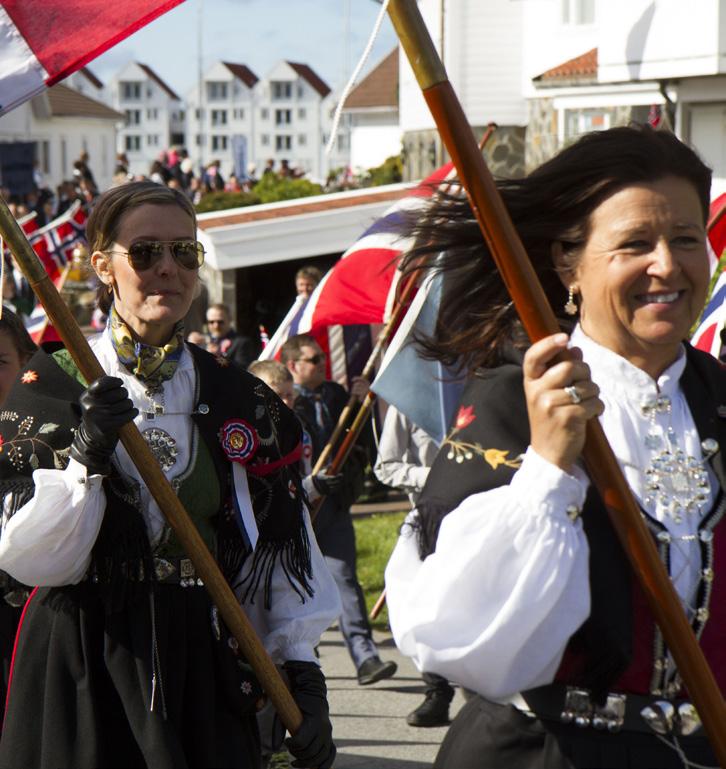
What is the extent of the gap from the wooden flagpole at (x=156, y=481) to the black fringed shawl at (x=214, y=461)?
18 centimetres

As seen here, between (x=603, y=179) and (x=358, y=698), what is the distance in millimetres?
5043

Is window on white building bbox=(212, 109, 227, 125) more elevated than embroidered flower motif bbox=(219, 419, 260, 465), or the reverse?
window on white building bbox=(212, 109, 227, 125)

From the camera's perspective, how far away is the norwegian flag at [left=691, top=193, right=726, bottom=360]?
5664mm

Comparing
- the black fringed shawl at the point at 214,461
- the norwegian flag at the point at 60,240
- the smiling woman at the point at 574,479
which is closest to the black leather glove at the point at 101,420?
the black fringed shawl at the point at 214,461

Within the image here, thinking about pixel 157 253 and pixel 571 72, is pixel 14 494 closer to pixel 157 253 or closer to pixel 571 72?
pixel 157 253

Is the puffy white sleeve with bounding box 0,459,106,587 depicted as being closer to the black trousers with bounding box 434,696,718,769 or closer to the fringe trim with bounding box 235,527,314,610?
the fringe trim with bounding box 235,527,314,610

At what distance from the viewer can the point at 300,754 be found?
12.3 feet

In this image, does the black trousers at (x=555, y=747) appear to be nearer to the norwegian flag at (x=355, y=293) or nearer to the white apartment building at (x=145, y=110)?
the norwegian flag at (x=355, y=293)

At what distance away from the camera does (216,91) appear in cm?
13338

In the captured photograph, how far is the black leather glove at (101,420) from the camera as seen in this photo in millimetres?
3443

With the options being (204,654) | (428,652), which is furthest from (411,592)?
(204,654)

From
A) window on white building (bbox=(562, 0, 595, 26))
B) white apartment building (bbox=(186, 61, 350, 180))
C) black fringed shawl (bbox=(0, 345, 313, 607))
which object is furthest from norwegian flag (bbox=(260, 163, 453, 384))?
white apartment building (bbox=(186, 61, 350, 180))

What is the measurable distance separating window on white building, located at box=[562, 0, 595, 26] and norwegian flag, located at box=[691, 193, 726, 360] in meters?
13.9

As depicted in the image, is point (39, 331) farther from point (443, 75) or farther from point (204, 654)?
point (443, 75)
